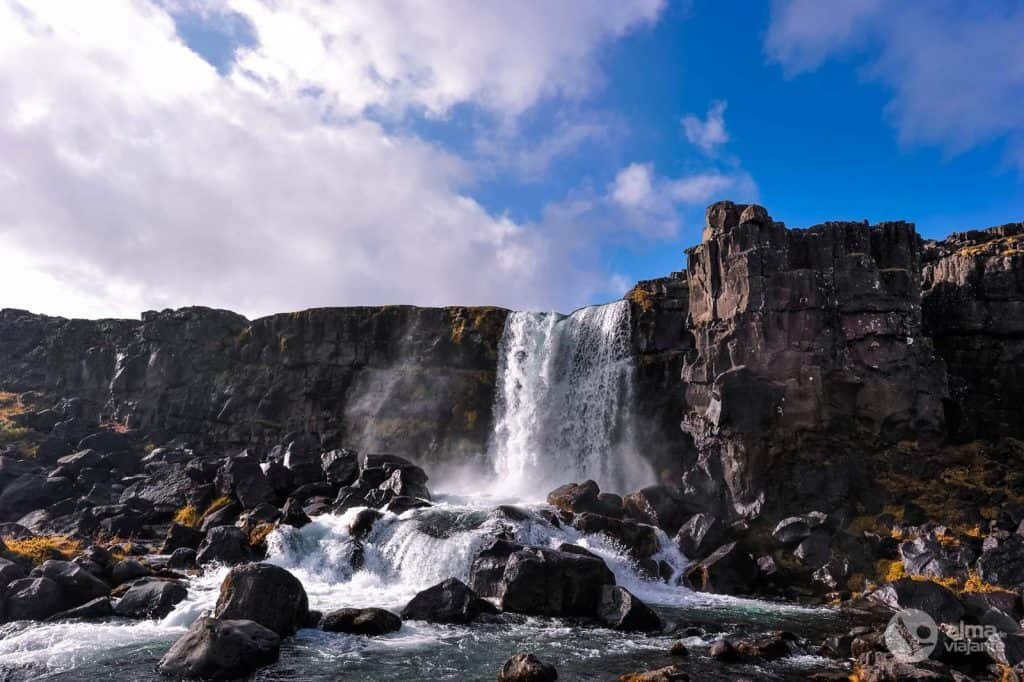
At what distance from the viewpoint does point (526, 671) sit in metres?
17.0

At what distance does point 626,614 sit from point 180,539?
927 inches

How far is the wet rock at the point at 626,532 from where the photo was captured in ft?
105

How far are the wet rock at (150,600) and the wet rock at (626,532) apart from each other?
18.2 meters

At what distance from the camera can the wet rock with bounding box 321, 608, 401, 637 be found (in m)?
21.9

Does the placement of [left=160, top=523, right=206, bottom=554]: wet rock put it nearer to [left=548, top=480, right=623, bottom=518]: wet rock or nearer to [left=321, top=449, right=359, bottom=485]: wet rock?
[left=321, top=449, right=359, bottom=485]: wet rock

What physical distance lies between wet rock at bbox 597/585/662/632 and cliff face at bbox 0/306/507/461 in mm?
32965

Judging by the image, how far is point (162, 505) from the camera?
4281 centimetres

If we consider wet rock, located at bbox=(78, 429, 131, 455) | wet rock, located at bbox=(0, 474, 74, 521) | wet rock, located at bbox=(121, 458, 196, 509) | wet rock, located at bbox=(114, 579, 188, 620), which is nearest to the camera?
wet rock, located at bbox=(114, 579, 188, 620)

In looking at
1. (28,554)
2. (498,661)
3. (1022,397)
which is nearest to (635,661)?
(498,661)

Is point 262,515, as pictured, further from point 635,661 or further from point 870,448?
point 870,448

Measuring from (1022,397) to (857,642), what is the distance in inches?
1168

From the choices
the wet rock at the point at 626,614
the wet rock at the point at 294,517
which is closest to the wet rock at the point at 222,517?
the wet rock at the point at 294,517

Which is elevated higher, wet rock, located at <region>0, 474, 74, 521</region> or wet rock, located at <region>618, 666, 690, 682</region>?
wet rock, located at <region>0, 474, 74, 521</region>

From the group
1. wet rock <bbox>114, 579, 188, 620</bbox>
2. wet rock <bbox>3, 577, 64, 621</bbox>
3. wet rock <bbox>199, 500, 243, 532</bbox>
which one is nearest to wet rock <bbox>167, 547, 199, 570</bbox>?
wet rock <bbox>114, 579, 188, 620</bbox>
